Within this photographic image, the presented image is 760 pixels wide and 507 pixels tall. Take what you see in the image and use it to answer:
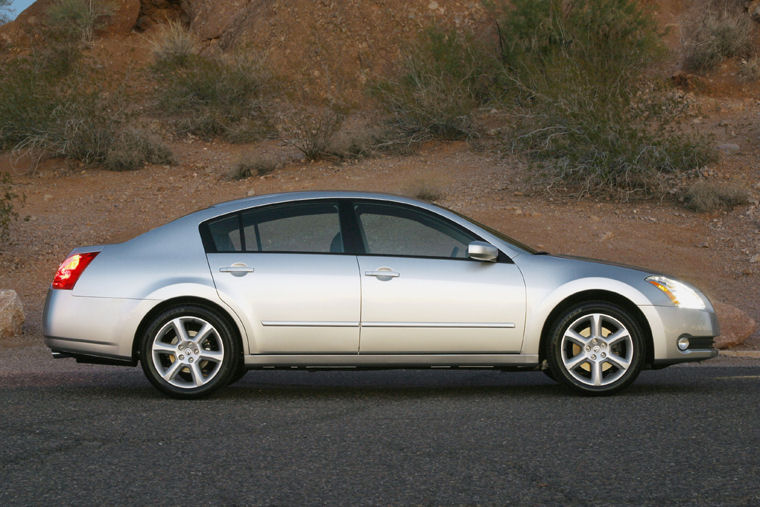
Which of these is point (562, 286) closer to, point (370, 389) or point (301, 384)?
point (370, 389)

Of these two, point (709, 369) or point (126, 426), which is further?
point (709, 369)

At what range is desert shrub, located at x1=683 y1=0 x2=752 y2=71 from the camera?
26.1 m

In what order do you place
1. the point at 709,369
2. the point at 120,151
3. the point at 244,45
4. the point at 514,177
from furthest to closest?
the point at 244,45 < the point at 120,151 < the point at 514,177 < the point at 709,369

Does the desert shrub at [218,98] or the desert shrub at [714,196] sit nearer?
the desert shrub at [714,196]

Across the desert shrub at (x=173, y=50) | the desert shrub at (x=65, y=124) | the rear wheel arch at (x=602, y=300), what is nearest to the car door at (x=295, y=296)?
the rear wheel arch at (x=602, y=300)

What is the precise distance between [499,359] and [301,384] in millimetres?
1932

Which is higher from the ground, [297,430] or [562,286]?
[562,286]

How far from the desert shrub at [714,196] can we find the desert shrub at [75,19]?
22610mm

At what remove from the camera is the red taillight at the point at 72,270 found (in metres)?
7.71

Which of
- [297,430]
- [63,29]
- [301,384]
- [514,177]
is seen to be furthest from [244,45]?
[297,430]

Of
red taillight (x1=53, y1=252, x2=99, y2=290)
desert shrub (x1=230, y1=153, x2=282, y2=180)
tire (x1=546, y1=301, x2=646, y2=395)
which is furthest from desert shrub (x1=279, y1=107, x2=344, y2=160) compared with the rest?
tire (x1=546, y1=301, x2=646, y2=395)

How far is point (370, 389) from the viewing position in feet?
27.5

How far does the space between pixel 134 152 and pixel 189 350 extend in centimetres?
1678

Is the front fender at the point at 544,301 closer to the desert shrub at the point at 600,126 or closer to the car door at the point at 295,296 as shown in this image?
the car door at the point at 295,296
